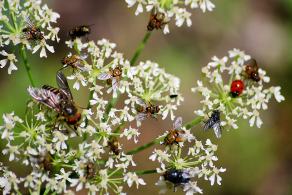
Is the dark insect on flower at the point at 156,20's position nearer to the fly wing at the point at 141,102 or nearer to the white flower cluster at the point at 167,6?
the white flower cluster at the point at 167,6

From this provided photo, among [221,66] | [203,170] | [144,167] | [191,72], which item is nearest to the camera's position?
[203,170]

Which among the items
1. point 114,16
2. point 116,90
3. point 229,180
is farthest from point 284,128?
point 116,90

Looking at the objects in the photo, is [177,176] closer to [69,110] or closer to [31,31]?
[69,110]

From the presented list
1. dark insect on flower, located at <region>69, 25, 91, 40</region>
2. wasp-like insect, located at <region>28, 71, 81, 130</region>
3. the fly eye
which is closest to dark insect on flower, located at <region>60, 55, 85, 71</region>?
dark insect on flower, located at <region>69, 25, 91, 40</region>

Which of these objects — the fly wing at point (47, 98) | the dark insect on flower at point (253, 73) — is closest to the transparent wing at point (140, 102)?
the fly wing at point (47, 98)

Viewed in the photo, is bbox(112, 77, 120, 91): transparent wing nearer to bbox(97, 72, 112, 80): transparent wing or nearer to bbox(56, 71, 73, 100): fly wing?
bbox(97, 72, 112, 80): transparent wing

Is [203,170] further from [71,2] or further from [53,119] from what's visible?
[71,2]

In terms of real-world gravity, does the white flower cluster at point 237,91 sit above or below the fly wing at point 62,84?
above
